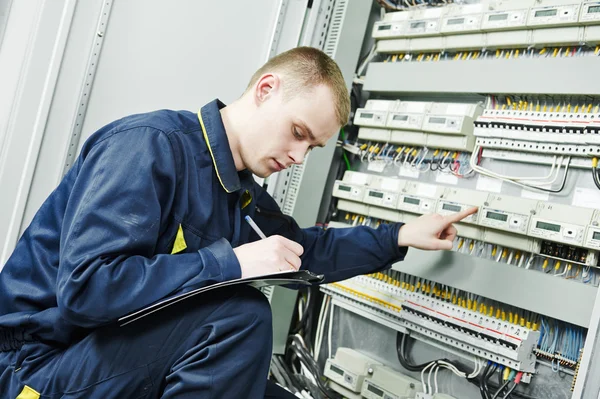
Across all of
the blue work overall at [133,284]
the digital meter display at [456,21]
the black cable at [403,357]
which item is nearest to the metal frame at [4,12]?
the blue work overall at [133,284]

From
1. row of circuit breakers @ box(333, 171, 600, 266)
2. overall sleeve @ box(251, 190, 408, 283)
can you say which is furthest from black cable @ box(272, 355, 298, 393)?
row of circuit breakers @ box(333, 171, 600, 266)

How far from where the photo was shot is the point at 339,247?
188cm

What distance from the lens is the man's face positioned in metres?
1.40

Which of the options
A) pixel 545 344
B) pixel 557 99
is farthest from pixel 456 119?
pixel 545 344

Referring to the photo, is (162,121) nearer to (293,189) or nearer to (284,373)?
(293,189)

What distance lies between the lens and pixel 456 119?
82.7 inches

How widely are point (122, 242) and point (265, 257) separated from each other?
321 millimetres

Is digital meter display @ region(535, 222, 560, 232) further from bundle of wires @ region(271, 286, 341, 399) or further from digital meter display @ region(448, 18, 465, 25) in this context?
bundle of wires @ region(271, 286, 341, 399)

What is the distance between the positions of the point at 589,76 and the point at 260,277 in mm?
1307

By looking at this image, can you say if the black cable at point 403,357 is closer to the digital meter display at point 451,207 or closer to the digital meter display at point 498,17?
the digital meter display at point 451,207

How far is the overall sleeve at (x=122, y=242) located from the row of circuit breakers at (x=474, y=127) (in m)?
1.22

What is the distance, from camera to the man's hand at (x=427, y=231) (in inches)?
71.4

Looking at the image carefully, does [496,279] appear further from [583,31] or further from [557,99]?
[583,31]

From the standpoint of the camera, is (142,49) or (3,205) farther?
(142,49)
